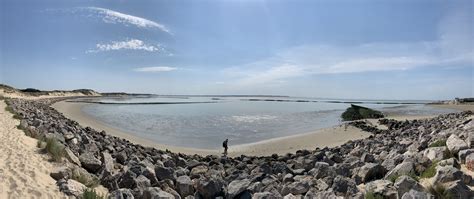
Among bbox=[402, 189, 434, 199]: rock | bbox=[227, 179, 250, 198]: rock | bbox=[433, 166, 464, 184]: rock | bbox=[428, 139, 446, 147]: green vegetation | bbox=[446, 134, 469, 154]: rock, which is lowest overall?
bbox=[227, 179, 250, 198]: rock

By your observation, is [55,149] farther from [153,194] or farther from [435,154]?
[435,154]

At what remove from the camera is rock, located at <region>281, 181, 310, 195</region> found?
295 inches

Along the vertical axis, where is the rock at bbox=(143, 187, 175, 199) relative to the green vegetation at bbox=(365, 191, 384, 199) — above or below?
below

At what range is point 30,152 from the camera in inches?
390

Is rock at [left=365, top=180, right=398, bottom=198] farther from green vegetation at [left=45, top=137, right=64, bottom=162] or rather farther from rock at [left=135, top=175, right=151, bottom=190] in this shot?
green vegetation at [left=45, top=137, right=64, bottom=162]

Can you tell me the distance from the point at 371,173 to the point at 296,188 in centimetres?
197

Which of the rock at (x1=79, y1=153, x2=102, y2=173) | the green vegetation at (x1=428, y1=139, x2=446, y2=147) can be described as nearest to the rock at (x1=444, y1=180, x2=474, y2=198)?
the green vegetation at (x1=428, y1=139, x2=446, y2=147)

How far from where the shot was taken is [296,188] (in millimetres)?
7535

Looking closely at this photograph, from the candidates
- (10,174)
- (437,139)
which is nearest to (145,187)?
(10,174)

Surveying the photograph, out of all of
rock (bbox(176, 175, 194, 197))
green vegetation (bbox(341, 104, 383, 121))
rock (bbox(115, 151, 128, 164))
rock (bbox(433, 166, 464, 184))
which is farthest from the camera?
green vegetation (bbox(341, 104, 383, 121))

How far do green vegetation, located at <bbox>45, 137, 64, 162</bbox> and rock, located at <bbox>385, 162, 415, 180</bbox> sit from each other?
7664 mm

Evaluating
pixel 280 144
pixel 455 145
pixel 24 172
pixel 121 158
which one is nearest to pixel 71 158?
pixel 24 172

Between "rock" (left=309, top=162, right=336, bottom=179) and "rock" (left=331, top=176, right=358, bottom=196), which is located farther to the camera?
"rock" (left=309, top=162, right=336, bottom=179)

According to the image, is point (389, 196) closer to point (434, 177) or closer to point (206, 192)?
point (434, 177)
